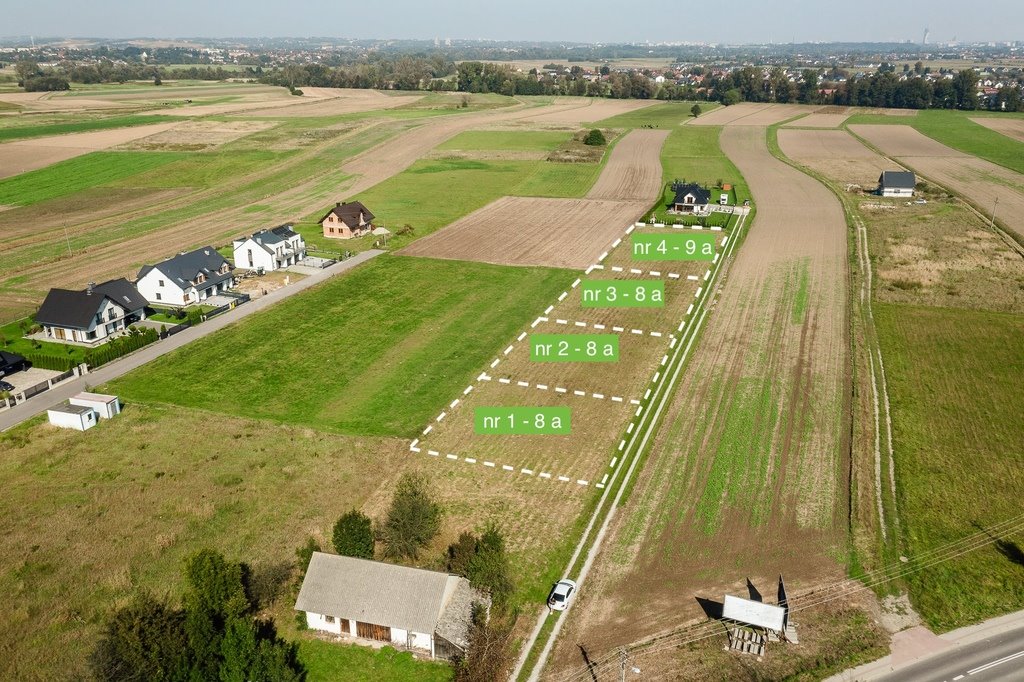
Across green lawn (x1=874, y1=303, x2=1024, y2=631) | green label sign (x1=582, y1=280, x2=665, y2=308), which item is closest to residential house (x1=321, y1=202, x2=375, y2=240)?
green label sign (x1=582, y1=280, x2=665, y2=308)

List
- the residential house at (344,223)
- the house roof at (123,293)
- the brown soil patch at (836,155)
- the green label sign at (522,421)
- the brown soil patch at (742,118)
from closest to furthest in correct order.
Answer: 1. the green label sign at (522,421)
2. the house roof at (123,293)
3. the residential house at (344,223)
4. the brown soil patch at (836,155)
5. the brown soil patch at (742,118)

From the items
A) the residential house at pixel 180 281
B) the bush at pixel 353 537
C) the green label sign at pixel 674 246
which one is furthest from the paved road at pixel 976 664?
the residential house at pixel 180 281

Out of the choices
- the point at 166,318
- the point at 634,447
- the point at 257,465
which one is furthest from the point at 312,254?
the point at 634,447

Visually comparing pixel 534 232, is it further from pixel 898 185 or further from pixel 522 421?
pixel 898 185

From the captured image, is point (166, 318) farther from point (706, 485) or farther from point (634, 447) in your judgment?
point (706, 485)

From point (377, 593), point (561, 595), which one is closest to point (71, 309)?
point (377, 593)

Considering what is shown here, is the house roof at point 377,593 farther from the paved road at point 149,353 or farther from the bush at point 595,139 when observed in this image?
the bush at point 595,139

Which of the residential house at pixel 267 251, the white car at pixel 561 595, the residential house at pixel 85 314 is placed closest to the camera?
the white car at pixel 561 595

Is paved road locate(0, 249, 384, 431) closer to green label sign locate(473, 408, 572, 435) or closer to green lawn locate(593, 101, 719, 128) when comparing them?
green label sign locate(473, 408, 572, 435)
